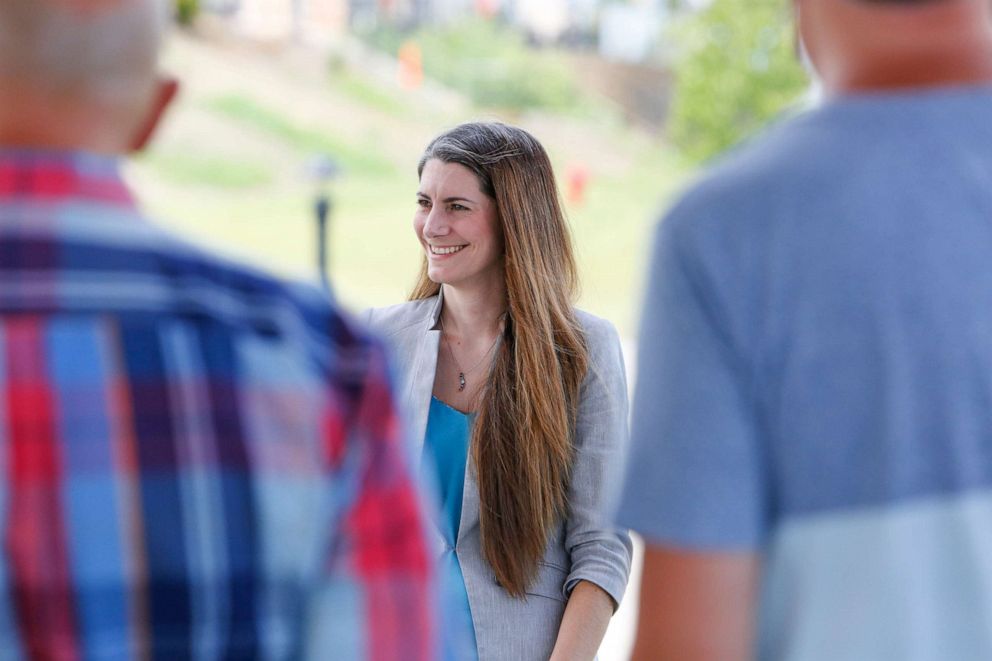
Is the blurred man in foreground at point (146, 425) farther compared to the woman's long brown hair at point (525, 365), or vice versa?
the woman's long brown hair at point (525, 365)

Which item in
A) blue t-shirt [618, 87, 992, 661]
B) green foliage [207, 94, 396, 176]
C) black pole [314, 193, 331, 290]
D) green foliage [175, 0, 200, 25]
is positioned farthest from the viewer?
green foliage [207, 94, 396, 176]

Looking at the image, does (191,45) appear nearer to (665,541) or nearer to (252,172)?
(252,172)

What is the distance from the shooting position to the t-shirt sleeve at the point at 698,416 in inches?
36.5

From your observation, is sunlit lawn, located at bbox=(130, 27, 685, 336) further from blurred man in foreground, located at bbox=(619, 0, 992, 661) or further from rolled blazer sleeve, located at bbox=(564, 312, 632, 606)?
blurred man in foreground, located at bbox=(619, 0, 992, 661)

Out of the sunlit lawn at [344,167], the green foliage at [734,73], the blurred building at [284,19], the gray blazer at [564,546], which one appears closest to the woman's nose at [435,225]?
the gray blazer at [564,546]

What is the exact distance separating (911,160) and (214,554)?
593 millimetres

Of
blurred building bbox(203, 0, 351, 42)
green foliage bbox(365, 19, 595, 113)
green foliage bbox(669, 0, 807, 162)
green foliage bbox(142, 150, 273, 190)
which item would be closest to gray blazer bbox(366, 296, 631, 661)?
green foliage bbox(669, 0, 807, 162)

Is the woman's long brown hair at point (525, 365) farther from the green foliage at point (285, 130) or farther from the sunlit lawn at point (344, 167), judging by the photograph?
the green foliage at point (285, 130)

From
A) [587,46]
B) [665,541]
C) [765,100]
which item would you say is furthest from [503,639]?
[587,46]

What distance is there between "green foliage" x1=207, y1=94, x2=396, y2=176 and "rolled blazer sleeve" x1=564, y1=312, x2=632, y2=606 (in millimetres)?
16303

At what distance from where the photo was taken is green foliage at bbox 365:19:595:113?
19.1 metres

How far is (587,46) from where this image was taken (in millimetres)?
20938

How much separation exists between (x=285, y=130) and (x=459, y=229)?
16753 mm

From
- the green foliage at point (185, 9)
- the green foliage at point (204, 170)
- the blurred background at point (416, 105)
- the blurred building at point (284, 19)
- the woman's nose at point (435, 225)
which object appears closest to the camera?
the woman's nose at point (435, 225)
